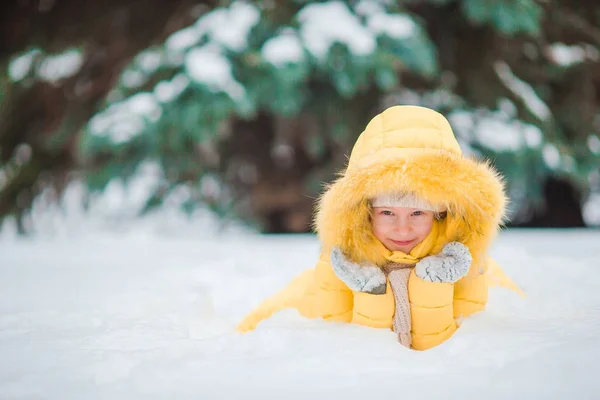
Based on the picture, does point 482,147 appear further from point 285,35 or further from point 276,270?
point 276,270

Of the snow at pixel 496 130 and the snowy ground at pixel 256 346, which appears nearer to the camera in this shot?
the snowy ground at pixel 256 346

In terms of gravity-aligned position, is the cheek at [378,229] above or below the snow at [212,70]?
below

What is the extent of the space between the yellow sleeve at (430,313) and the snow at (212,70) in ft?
5.40

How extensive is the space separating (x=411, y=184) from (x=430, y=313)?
1.12 ft

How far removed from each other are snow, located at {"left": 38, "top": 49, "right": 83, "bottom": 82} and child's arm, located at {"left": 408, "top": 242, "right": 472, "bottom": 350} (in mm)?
2878

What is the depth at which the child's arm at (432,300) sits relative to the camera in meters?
1.21

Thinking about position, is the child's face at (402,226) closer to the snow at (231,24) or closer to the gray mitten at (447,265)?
the gray mitten at (447,265)

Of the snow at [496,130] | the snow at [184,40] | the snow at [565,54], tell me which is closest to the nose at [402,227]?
the snow at [184,40]

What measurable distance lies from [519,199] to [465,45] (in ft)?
4.45

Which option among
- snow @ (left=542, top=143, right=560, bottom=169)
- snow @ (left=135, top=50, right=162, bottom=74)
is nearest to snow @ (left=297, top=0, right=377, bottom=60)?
snow @ (left=135, top=50, right=162, bottom=74)

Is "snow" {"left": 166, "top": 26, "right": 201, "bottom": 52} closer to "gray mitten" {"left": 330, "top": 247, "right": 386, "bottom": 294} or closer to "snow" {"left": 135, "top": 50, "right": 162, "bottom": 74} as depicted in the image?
"snow" {"left": 135, "top": 50, "right": 162, "bottom": 74}

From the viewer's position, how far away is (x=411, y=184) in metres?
1.19

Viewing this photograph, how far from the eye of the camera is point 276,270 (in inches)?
75.8

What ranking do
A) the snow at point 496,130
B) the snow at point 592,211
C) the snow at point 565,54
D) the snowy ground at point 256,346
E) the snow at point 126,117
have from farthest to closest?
the snow at point 592,211 → the snow at point 565,54 → the snow at point 496,130 → the snow at point 126,117 → the snowy ground at point 256,346
